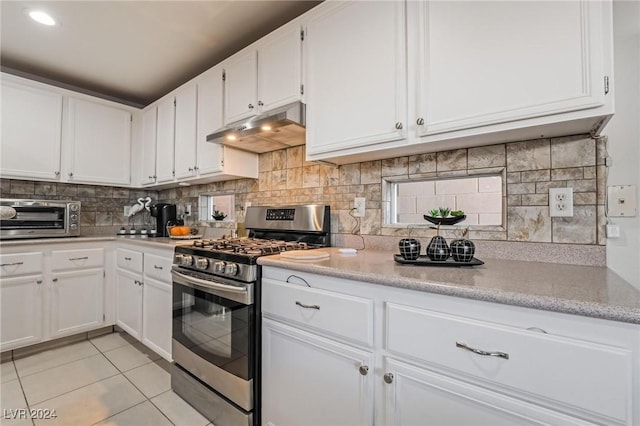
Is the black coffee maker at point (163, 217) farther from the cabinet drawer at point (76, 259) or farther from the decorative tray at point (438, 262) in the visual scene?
the decorative tray at point (438, 262)

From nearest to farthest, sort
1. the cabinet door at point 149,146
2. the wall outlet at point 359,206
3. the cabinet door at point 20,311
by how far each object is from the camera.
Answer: the wall outlet at point 359,206 → the cabinet door at point 20,311 → the cabinet door at point 149,146

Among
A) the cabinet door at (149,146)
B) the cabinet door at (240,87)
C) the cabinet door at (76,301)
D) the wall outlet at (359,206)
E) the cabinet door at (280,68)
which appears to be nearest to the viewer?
the cabinet door at (280,68)

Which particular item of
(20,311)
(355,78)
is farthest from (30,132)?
(355,78)

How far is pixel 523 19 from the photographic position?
108 cm

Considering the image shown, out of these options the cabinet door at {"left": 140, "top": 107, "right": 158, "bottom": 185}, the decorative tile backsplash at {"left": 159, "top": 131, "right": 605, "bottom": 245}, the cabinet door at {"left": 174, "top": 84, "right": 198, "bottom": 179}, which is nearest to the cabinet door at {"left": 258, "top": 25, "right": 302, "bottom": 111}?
the decorative tile backsplash at {"left": 159, "top": 131, "right": 605, "bottom": 245}

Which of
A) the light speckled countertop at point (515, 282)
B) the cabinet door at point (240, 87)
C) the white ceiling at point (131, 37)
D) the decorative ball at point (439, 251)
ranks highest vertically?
the white ceiling at point (131, 37)

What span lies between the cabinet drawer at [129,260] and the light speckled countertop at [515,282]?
1.55 m

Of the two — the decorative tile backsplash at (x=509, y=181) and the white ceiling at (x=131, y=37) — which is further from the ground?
the white ceiling at (x=131, y=37)

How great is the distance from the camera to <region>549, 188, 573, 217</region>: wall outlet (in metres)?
1.25

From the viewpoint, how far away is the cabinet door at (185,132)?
2479 mm

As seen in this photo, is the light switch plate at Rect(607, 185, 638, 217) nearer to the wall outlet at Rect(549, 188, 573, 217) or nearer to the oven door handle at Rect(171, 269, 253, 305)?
the wall outlet at Rect(549, 188, 573, 217)

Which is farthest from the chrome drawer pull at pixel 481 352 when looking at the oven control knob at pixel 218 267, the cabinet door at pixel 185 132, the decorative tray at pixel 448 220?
the cabinet door at pixel 185 132

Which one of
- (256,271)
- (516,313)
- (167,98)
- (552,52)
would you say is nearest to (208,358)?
(256,271)

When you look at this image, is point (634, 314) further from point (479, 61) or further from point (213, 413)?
point (213, 413)
